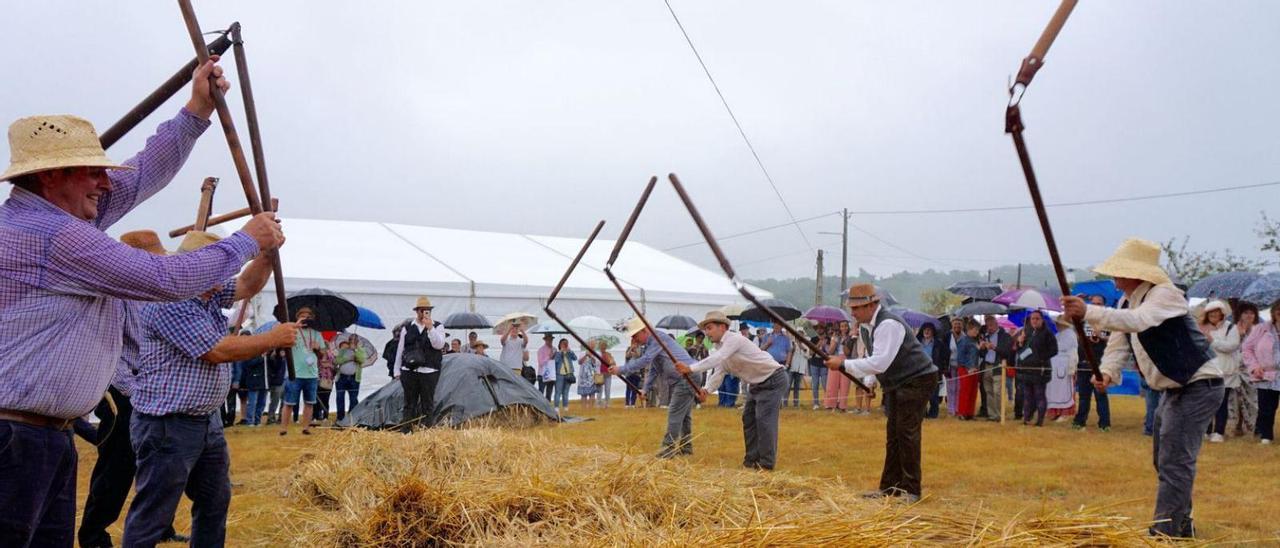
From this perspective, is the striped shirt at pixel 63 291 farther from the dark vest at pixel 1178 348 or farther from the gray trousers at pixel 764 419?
the gray trousers at pixel 764 419

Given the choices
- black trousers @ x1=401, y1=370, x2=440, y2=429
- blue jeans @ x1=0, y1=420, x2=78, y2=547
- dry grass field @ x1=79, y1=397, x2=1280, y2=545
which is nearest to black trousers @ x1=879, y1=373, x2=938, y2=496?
dry grass field @ x1=79, y1=397, x2=1280, y2=545

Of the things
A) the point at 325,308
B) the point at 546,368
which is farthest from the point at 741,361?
the point at 546,368

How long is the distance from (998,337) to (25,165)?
12.5m

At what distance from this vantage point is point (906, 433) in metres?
6.36

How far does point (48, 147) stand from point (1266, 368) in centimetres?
1144

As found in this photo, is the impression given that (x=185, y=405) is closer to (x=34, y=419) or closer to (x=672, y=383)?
(x=34, y=419)

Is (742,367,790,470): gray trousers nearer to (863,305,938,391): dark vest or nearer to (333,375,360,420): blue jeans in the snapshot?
(863,305,938,391): dark vest

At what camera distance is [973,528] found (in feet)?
10.2

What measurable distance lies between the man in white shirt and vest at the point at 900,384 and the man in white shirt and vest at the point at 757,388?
54.6 inches

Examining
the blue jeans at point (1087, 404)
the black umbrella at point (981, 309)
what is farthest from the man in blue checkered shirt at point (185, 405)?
the black umbrella at point (981, 309)

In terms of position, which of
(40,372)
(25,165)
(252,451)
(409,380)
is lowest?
(252,451)

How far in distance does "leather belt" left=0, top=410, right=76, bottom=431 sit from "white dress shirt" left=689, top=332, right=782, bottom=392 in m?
5.97

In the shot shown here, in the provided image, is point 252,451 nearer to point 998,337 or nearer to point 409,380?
point 409,380

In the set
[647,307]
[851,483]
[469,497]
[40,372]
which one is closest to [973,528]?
[469,497]
